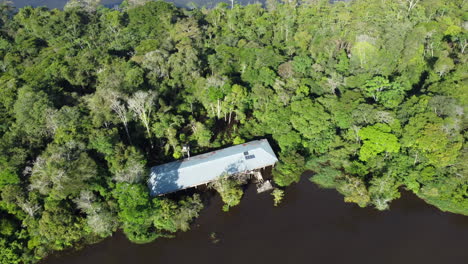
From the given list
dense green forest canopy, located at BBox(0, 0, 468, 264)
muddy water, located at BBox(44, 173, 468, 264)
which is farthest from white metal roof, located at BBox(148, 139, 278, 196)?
muddy water, located at BBox(44, 173, 468, 264)

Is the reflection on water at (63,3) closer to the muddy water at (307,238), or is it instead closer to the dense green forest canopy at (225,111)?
the dense green forest canopy at (225,111)

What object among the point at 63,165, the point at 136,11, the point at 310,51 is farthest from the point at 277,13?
the point at 63,165

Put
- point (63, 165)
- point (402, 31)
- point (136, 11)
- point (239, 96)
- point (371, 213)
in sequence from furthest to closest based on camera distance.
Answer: point (136, 11), point (402, 31), point (239, 96), point (371, 213), point (63, 165)

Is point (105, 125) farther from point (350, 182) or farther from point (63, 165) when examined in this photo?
point (350, 182)

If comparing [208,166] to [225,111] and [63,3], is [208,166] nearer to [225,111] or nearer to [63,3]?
[225,111]

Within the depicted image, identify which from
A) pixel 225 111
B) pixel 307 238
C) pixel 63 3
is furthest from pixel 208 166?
pixel 63 3

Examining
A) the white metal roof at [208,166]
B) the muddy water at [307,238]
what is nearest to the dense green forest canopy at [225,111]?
the muddy water at [307,238]
